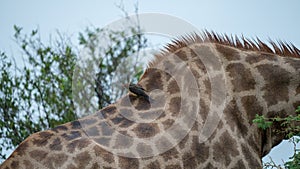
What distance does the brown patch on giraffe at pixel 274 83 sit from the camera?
22.5 feet

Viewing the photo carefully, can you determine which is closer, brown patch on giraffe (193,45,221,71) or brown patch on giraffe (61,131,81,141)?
brown patch on giraffe (61,131,81,141)

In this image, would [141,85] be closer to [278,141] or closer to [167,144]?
[167,144]

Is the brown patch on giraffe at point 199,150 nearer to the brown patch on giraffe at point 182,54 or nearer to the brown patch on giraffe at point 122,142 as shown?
the brown patch on giraffe at point 122,142

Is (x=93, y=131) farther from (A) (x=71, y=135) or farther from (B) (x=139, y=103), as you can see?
(B) (x=139, y=103)

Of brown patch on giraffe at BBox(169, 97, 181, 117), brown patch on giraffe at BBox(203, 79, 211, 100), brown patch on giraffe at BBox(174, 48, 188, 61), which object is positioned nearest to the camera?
brown patch on giraffe at BBox(169, 97, 181, 117)

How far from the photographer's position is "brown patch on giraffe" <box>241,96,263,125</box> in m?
6.73

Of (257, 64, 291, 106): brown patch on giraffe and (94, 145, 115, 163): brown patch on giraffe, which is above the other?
(257, 64, 291, 106): brown patch on giraffe

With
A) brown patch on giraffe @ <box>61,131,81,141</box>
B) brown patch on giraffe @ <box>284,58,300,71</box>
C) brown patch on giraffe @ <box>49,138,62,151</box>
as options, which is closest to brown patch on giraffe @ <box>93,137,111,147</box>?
brown patch on giraffe @ <box>61,131,81,141</box>

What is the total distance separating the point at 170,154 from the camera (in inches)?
245

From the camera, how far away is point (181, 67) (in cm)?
685

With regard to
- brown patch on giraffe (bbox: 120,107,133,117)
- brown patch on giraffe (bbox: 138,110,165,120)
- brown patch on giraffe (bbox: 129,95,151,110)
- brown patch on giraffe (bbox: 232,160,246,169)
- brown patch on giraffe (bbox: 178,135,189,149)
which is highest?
brown patch on giraffe (bbox: 129,95,151,110)

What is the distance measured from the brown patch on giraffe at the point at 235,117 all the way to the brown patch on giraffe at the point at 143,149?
2.90 feet

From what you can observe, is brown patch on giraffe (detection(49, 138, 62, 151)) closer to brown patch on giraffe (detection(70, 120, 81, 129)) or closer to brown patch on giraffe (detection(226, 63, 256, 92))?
brown patch on giraffe (detection(70, 120, 81, 129))

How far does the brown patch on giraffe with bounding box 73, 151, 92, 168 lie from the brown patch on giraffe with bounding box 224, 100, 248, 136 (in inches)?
57.6
